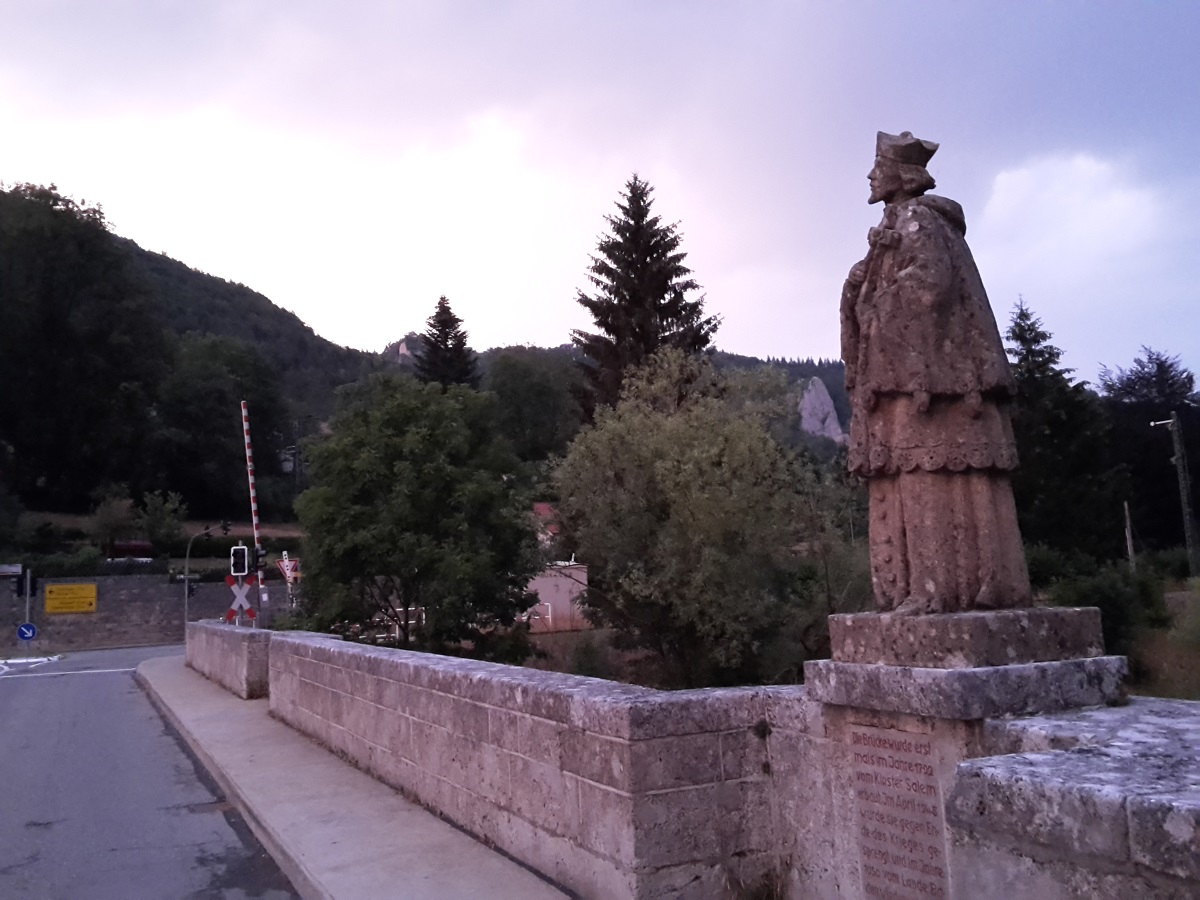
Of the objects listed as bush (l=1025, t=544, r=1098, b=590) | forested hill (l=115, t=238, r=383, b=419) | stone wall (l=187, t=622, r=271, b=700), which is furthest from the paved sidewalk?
forested hill (l=115, t=238, r=383, b=419)

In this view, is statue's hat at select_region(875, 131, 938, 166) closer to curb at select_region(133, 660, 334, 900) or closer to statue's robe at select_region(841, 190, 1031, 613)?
statue's robe at select_region(841, 190, 1031, 613)

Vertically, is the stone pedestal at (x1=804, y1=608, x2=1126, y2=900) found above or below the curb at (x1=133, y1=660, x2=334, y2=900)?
above

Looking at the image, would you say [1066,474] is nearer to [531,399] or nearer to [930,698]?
[930,698]

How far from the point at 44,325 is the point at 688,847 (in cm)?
6978

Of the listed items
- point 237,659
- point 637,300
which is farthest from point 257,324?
point 237,659

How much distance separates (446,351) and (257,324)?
80.3m

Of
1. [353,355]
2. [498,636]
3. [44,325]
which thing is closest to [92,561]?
[44,325]

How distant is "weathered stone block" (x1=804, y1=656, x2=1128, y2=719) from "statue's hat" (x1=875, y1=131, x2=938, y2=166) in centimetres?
225

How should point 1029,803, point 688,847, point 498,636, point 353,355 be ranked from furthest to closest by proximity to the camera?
point 353,355, point 498,636, point 688,847, point 1029,803

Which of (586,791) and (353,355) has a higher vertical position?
(353,355)

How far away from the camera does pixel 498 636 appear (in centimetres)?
2131

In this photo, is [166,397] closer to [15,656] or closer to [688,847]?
[15,656]

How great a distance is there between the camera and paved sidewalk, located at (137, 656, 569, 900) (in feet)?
18.1

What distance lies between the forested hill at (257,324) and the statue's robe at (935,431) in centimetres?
11201
